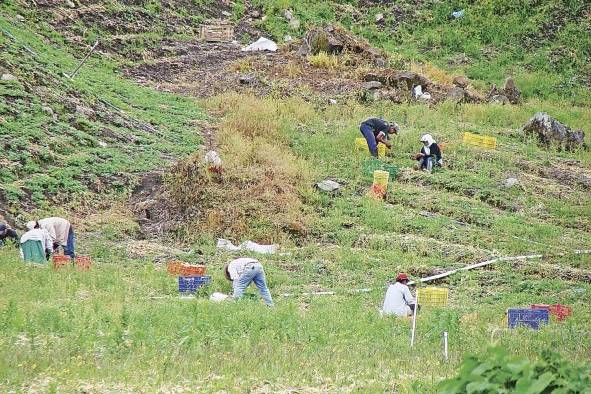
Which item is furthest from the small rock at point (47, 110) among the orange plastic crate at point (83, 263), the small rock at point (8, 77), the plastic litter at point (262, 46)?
the plastic litter at point (262, 46)

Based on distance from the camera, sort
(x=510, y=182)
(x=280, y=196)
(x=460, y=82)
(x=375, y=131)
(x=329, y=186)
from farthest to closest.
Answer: (x=460, y=82) → (x=375, y=131) → (x=510, y=182) → (x=329, y=186) → (x=280, y=196)

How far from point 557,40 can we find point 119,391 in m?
28.2

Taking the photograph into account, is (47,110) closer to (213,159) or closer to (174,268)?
(213,159)

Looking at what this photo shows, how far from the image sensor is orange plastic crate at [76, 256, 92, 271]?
13.3 meters

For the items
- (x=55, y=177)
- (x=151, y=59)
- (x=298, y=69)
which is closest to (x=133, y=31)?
(x=151, y=59)

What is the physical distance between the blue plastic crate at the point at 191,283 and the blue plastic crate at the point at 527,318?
3.69m

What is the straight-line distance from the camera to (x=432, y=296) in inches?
471

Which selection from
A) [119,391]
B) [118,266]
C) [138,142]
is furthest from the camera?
[138,142]

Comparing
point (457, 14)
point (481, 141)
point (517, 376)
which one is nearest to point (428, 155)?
point (481, 141)

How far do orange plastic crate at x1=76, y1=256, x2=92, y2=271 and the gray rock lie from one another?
14.1 m

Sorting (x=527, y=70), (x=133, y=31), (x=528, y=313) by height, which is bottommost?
(x=528, y=313)

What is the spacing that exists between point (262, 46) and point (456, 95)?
7.31 m

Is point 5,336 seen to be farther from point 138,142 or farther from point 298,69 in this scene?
point 298,69

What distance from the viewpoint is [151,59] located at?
28984 millimetres
